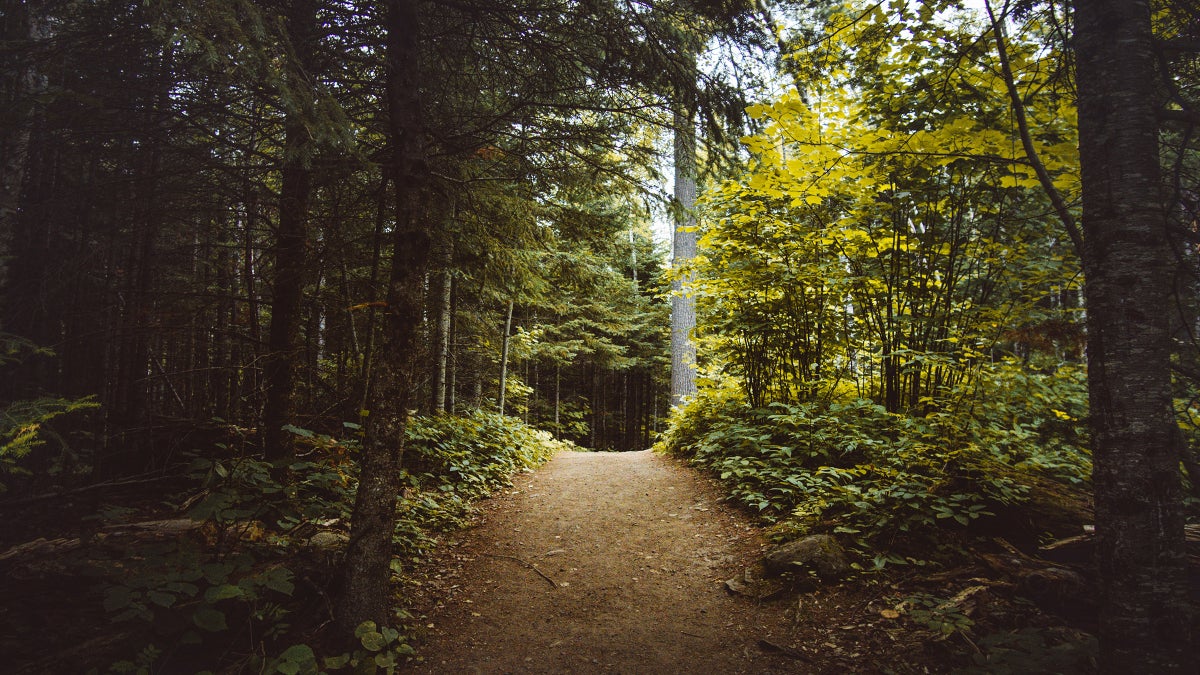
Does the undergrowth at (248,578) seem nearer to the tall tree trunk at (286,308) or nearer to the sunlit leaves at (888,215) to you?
the tall tree trunk at (286,308)

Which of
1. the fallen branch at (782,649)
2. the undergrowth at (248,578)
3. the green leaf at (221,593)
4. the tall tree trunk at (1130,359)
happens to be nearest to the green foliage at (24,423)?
the undergrowth at (248,578)

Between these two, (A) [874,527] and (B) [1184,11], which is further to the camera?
(A) [874,527]

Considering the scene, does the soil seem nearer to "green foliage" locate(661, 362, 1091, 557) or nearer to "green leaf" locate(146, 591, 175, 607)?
"green foliage" locate(661, 362, 1091, 557)

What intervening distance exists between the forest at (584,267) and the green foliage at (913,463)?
0.04 metres

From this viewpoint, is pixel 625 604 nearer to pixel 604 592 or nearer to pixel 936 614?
pixel 604 592

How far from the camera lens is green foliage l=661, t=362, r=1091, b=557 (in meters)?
4.43

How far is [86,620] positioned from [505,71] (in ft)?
19.0

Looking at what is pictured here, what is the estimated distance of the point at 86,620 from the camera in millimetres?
3410

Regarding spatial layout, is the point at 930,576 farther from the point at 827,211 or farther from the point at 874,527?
the point at 827,211

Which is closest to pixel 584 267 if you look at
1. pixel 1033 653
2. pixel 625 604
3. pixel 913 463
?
pixel 625 604

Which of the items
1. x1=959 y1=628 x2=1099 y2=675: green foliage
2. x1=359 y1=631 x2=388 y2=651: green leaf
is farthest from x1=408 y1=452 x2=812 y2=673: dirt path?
x1=959 y1=628 x2=1099 y2=675: green foliage

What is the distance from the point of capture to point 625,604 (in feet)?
15.2

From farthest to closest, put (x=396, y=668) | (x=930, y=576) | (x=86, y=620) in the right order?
(x=930, y=576)
(x=396, y=668)
(x=86, y=620)

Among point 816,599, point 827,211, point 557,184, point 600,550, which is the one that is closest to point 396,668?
point 600,550
